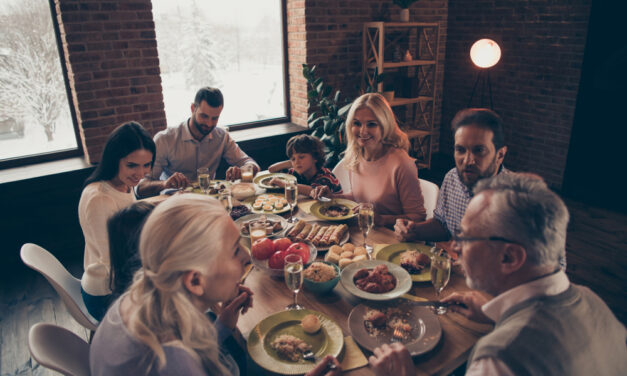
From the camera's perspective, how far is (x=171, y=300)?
41.7 inches

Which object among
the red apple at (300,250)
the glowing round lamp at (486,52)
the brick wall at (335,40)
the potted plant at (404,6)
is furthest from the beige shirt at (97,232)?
the glowing round lamp at (486,52)

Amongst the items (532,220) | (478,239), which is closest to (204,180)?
(478,239)

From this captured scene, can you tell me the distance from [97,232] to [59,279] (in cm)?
30

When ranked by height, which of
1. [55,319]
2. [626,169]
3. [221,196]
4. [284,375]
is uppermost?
[221,196]

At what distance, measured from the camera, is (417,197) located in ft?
7.62

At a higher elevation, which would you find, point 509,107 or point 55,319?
point 509,107

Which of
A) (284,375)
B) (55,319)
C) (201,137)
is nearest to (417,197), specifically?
(284,375)

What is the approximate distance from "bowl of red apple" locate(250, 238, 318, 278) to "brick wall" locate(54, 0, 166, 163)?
8.15 feet

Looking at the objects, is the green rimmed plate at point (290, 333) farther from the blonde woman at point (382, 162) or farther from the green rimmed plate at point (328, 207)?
the blonde woman at point (382, 162)

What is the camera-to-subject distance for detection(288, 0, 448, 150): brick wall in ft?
14.2

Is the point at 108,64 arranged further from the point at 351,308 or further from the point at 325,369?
the point at 325,369

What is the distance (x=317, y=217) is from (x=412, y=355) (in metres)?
1.06

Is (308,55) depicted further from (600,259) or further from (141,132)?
(600,259)

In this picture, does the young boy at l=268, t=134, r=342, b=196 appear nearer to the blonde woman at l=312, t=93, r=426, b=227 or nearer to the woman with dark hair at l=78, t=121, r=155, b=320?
the blonde woman at l=312, t=93, r=426, b=227
